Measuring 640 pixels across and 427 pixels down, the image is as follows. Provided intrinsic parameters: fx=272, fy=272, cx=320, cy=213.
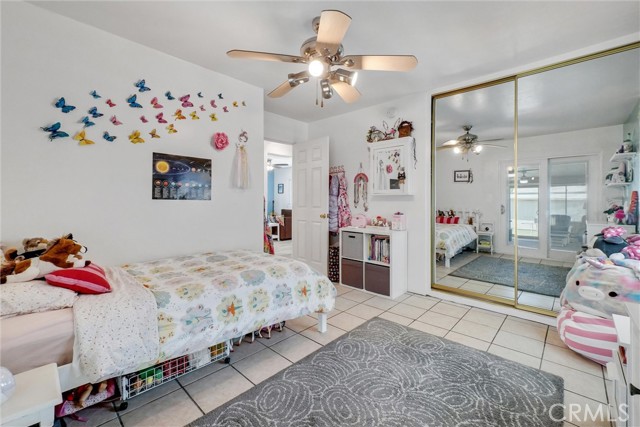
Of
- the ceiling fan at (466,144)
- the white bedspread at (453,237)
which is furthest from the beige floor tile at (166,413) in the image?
the ceiling fan at (466,144)

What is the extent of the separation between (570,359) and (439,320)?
1.03 metres

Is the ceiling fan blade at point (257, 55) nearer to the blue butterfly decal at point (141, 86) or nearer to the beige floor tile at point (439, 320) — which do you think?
the blue butterfly decal at point (141, 86)

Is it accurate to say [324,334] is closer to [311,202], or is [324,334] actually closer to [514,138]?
[311,202]

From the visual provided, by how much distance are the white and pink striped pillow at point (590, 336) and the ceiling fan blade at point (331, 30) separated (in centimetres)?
282

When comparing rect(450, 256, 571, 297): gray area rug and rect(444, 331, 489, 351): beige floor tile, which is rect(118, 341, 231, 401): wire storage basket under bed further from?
rect(450, 256, 571, 297): gray area rug

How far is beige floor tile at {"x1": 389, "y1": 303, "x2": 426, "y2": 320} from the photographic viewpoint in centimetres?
304

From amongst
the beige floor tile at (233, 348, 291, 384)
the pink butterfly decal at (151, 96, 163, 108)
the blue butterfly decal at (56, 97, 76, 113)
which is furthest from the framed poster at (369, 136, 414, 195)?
the blue butterfly decal at (56, 97, 76, 113)

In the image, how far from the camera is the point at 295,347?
2381mm

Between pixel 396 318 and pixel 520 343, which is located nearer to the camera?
pixel 520 343

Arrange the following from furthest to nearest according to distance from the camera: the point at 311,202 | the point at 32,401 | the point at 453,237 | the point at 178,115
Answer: the point at 311,202 → the point at 453,237 → the point at 178,115 → the point at 32,401

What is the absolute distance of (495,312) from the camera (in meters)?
3.13

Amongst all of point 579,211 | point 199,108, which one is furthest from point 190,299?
point 579,211

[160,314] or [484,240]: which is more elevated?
[484,240]

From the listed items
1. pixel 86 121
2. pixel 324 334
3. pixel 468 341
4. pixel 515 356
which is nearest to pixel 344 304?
pixel 324 334
